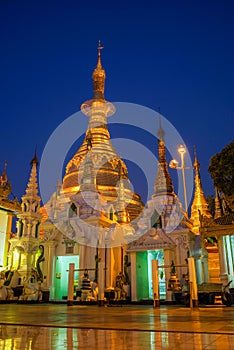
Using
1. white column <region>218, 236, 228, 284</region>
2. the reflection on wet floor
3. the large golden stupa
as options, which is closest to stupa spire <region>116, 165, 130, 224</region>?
the large golden stupa

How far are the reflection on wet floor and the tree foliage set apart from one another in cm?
1472

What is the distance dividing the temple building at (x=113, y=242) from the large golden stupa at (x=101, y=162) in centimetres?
214

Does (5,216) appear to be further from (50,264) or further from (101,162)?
(101,162)

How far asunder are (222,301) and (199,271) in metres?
6.31

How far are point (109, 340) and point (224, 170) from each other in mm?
15774

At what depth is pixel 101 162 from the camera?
41906 millimetres

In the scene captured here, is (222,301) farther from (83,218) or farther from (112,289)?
(83,218)

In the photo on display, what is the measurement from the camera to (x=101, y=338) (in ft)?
17.3

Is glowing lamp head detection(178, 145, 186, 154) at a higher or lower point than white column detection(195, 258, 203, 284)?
higher

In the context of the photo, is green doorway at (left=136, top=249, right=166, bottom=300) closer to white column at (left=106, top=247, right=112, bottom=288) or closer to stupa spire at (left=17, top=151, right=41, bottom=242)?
white column at (left=106, top=247, right=112, bottom=288)

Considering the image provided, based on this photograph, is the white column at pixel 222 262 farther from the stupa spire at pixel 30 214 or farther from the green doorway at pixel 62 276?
the stupa spire at pixel 30 214

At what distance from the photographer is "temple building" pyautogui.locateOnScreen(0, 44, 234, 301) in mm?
22453

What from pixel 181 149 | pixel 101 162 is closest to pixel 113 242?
pixel 181 149

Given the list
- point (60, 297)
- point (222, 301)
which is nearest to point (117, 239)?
point (60, 297)
